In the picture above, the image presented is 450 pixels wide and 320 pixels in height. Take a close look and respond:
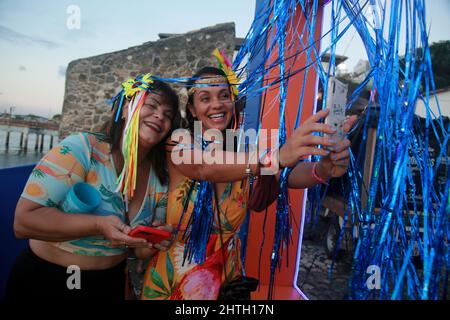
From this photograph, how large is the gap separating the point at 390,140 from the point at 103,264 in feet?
3.61

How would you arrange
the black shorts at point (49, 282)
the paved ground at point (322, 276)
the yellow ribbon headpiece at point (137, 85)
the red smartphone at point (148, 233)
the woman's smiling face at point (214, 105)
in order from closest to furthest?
the red smartphone at point (148, 233) → the black shorts at point (49, 282) → the yellow ribbon headpiece at point (137, 85) → the woman's smiling face at point (214, 105) → the paved ground at point (322, 276)

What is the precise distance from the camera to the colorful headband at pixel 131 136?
112 cm

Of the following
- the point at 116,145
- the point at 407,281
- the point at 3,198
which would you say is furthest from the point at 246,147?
the point at 3,198

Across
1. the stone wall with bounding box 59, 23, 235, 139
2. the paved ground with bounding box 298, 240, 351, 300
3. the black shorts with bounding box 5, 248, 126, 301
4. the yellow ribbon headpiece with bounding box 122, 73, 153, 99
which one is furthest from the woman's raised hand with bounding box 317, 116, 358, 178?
the stone wall with bounding box 59, 23, 235, 139

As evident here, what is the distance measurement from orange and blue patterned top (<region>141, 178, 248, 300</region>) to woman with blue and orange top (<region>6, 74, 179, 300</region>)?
0.09 m

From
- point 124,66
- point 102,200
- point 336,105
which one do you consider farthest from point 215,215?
point 124,66

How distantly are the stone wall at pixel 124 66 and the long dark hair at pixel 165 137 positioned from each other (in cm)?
384

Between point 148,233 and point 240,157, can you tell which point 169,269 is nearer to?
point 148,233

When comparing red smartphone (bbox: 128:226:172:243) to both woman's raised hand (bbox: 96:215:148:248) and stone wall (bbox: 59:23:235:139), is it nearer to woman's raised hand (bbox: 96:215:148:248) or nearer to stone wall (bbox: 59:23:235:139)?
woman's raised hand (bbox: 96:215:148:248)

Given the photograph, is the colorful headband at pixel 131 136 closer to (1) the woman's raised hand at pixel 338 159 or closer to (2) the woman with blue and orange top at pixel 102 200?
(2) the woman with blue and orange top at pixel 102 200

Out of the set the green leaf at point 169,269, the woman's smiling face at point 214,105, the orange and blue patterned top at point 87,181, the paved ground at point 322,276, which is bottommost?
the paved ground at point 322,276

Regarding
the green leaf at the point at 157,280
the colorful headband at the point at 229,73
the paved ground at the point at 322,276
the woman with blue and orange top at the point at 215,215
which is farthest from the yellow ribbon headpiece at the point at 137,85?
the paved ground at the point at 322,276

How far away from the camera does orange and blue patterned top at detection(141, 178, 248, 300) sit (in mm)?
1171
